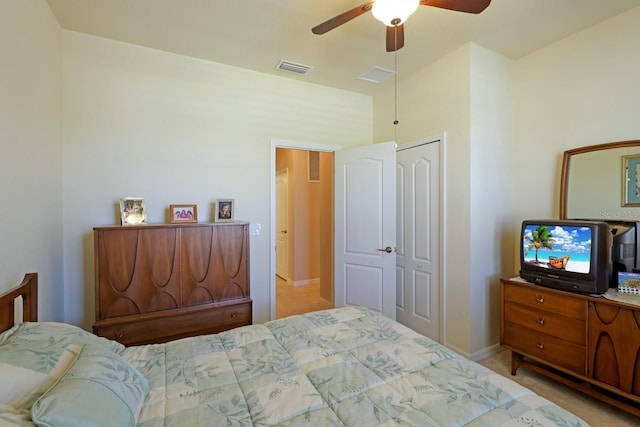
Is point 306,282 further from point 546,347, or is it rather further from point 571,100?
point 571,100

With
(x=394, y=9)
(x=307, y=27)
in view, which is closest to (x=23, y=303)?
(x=394, y=9)

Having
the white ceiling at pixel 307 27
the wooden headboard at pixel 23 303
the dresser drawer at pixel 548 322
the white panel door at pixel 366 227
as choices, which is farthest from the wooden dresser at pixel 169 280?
the dresser drawer at pixel 548 322

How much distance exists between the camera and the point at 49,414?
2.49 ft

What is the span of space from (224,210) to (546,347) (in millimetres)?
2847

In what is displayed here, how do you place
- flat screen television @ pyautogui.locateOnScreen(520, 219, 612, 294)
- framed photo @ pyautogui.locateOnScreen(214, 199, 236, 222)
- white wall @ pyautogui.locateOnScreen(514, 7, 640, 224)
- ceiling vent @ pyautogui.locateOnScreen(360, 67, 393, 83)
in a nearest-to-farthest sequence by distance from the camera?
1. flat screen television @ pyautogui.locateOnScreen(520, 219, 612, 294)
2. white wall @ pyautogui.locateOnScreen(514, 7, 640, 224)
3. framed photo @ pyautogui.locateOnScreen(214, 199, 236, 222)
4. ceiling vent @ pyautogui.locateOnScreen(360, 67, 393, 83)

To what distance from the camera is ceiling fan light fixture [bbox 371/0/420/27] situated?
1.51 meters

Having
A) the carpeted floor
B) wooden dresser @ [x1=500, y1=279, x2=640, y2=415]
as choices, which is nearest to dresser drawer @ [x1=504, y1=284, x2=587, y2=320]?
wooden dresser @ [x1=500, y1=279, x2=640, y2=415]

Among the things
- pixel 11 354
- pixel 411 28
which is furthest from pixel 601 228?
pixel 11 354

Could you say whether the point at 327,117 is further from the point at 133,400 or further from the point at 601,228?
the point at 133,400

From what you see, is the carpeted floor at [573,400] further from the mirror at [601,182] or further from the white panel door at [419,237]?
the mirror at [601,182]

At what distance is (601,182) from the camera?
2.31m

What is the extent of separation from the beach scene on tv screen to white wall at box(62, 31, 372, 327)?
2288mm

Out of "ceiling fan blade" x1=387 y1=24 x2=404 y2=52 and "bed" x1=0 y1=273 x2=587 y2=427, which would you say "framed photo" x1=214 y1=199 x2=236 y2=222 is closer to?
"bed" x1=0 y1=273 x2=587 y2=427

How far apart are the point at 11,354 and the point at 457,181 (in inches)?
116
